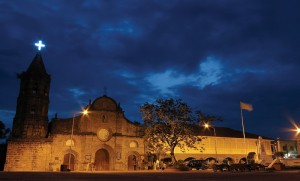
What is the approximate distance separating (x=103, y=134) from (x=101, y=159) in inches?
159

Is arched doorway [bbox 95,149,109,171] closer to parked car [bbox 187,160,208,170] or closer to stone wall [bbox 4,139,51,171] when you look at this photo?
stone wall [bbox 4,139,51,171]

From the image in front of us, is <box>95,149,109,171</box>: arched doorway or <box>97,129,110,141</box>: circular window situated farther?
<box>97,129,110,141</box>: circular window

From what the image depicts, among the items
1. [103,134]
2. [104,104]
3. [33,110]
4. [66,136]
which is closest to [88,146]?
[103,134]

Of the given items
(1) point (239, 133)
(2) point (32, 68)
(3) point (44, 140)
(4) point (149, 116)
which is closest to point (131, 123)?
(4) point (149, 116)

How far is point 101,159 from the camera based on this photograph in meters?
45.1

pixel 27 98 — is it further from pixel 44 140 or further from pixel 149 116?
pixel 149 116

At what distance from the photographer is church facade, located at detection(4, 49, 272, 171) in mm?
40156

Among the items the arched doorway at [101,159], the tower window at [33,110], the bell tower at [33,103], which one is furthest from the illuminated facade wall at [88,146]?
the tower window at [33,110]

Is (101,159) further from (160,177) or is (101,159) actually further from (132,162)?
(160,177)

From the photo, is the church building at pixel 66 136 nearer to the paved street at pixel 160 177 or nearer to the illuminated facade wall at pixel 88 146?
the illuminated facade wall at pixel 88 146

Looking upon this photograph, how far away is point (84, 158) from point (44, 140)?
661 cm

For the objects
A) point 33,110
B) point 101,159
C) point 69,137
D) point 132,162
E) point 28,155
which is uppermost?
point 33,110

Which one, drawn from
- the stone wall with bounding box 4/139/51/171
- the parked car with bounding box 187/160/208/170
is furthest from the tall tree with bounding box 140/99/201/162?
the stone wall with bounding box 4/139/51/171

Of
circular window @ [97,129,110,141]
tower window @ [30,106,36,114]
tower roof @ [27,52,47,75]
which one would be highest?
tower roof @ [27,52,47,75]
